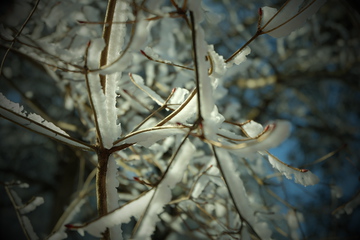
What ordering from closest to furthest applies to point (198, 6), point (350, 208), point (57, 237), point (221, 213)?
point (198, 6), point (57, 237), point (350, 208), point (221, 213)

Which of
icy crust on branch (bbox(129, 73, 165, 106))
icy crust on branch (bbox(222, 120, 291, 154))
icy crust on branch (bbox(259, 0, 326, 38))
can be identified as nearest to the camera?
icy crust on branch (bbox(222, 120, 291, 154))

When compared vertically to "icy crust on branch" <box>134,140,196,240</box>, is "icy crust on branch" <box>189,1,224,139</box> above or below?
above

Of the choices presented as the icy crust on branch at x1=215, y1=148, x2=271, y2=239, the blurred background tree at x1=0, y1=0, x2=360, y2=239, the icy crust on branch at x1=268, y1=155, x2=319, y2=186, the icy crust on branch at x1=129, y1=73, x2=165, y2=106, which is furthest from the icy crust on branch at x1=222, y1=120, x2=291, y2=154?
the blurred background tree at x1=0, y1=0, x2=360, y2=239

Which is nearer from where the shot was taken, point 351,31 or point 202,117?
point 202,117

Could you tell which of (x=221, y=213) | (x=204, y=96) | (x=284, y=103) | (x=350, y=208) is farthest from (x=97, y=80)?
(x=284, y=103)

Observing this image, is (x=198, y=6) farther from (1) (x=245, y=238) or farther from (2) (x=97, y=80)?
(1) (x=245, y=238)

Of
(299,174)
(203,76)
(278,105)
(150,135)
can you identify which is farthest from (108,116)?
(278,105)

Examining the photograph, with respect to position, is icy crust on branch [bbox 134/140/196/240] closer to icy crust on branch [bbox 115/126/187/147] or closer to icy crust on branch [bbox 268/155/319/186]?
icy crust on branch [bbox 115/126/187/147]

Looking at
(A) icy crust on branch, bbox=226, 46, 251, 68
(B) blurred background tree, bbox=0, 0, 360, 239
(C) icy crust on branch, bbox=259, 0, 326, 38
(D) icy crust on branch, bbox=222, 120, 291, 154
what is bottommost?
(D) icy crust on branch, bbox=222, 120, 291, 154

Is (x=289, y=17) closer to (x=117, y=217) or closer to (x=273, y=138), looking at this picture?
(x=273, y=138)
